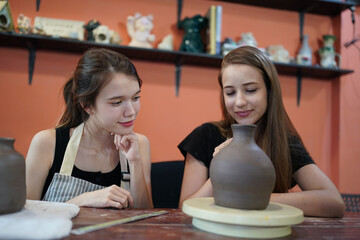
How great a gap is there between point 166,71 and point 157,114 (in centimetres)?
39

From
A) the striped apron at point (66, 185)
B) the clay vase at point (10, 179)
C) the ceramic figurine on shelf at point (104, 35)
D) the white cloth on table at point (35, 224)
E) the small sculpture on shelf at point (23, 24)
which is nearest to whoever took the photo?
the white cloth on table at point (35, 224)

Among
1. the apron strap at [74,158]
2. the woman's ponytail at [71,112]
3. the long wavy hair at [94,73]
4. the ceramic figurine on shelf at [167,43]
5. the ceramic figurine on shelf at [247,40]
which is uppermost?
the ceramic figurine on shelf at [247,40]

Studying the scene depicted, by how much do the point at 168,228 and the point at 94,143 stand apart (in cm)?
87

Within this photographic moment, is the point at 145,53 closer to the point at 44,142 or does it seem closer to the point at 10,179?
the point at 44,142

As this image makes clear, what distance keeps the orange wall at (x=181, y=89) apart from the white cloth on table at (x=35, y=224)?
1.61 meters

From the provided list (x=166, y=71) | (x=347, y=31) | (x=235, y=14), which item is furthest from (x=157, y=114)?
(x=347, y=31)

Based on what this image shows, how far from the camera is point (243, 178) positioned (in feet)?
2.75

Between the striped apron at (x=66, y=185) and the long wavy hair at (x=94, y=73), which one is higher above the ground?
the long wavy hair at (x=94, y=73)

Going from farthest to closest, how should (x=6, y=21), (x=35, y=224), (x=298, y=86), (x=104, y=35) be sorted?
(x=298, y=86) < (x=104, y=35) < (x=6, y=21) < (x=35, y=224)

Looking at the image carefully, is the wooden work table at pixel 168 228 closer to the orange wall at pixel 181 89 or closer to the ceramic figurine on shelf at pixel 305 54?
the orange wall at pixel 181 89

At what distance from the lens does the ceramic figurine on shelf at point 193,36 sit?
2.78 meters

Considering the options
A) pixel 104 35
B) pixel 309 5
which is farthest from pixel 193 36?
pixel 309 5

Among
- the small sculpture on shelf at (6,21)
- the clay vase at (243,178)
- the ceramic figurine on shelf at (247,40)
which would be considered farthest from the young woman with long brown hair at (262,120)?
the small sculpture on shelf at (6,21)

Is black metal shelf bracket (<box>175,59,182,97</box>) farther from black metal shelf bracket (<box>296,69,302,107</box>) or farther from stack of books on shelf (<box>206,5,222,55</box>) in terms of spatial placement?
black metal shelf bracket (<box>296,69,302,107</box>)
